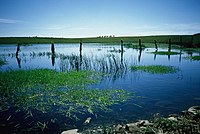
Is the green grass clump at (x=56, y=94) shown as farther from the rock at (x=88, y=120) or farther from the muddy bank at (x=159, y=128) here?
the muddy bank at (x=159, y=128)

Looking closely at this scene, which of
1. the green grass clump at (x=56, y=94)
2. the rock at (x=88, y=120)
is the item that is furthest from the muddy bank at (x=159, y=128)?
the green grass clump at (x=56, y=94)

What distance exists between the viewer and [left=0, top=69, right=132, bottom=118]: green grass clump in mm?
10109

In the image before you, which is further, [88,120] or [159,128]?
[88,120]

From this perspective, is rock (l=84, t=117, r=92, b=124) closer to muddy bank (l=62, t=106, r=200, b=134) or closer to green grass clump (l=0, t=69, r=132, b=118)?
muddy bank (l=62, t=106, r=200, b=134)

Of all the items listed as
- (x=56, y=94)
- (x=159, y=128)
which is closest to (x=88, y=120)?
(x=159, y=128)

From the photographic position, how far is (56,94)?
1209cm

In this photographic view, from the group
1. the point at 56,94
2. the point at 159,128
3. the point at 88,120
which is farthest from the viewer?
the point at 56,94

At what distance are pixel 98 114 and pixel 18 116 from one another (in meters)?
3.52

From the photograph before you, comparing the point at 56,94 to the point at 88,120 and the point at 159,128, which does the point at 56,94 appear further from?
the point at 159,128

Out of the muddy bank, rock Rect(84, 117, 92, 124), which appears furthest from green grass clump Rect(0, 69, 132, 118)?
the muddy bank

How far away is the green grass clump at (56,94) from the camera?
1011 cm

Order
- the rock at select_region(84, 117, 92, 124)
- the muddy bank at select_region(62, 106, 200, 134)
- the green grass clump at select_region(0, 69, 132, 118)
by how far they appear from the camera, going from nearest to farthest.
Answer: the muddy bank at select_region(62, 106, 200, 134) → the rock at select_region(84, 117, 92, 124) → the green grass clump at select_region(0, 69, 132, 118)

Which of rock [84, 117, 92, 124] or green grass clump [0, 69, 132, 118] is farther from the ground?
green grass clump [0, 69, 132, 118]

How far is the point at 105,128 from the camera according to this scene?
7711 mm
